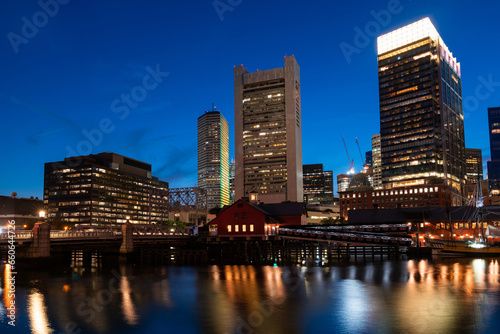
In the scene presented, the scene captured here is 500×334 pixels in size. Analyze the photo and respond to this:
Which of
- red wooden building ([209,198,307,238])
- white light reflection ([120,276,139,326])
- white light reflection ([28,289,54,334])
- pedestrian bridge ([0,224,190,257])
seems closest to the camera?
white light reflection ([28,289,54,334])

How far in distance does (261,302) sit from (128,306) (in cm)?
1010

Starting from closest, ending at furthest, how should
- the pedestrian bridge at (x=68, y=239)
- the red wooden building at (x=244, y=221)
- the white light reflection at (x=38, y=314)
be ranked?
the white light reflection at (x=38, y=314), the pedestrian bridge at (x=68, y=239), the red wooden building at (x=244, y=221)

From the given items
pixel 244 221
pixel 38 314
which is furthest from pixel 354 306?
pixel 244 221

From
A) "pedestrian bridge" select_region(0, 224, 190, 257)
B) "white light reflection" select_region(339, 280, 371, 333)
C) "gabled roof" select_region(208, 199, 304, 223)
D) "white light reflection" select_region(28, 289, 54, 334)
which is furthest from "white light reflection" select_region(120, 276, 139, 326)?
"gabled roof" select_region(208, 199, 304, 223)

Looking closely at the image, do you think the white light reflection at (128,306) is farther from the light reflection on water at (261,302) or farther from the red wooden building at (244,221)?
the red wooden building at (244,221)

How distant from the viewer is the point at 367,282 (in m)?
42.8

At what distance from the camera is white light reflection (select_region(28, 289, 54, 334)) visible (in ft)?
84.0

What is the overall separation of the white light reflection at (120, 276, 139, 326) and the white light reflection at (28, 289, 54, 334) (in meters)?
4.75

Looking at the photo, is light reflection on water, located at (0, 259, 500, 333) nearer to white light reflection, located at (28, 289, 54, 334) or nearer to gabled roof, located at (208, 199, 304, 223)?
white light reflection, located at (28, 289, 54, 334)

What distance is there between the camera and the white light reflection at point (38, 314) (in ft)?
84.0

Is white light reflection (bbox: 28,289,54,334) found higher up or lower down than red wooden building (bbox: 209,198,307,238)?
lower down

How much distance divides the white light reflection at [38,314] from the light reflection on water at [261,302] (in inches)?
Answer: 2.7

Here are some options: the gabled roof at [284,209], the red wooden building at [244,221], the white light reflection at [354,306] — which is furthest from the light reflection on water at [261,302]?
the gabled roof at [284,209]

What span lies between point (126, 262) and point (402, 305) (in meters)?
49.0
